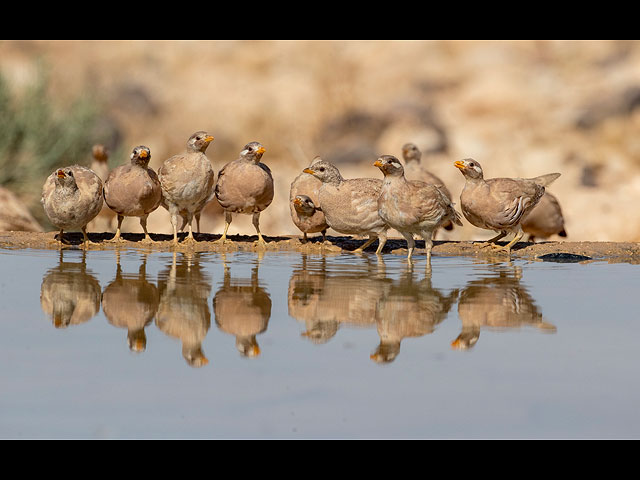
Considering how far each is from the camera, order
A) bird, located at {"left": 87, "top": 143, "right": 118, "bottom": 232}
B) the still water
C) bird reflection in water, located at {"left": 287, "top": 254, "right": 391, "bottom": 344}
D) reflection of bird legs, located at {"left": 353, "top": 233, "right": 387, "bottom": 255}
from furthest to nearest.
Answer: bird, located at {"left": 87, "top": 143, "right": 118, "bottom": 232}, reflection of bird legs, located at {"left": 353, "top": 233, "right": 387, "bottom": 255}, bird reflection in water, located at {"left": 287, "top": 254, "right": 391, "bottom": 344}, the still water

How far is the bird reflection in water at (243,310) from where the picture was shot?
258 inches

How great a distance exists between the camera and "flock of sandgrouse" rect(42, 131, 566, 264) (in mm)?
11633

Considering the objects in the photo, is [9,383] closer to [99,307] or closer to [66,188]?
[99,307]

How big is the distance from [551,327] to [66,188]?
699cm

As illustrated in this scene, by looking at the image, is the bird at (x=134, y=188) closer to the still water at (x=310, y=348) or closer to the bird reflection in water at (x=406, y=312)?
the still water at (x=310, y=348)

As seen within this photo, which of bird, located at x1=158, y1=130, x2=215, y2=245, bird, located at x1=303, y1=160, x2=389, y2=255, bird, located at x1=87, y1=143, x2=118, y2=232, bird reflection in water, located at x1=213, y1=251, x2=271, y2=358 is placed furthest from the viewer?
bird, located at x1=87, y1=143, x2=118, y2=232

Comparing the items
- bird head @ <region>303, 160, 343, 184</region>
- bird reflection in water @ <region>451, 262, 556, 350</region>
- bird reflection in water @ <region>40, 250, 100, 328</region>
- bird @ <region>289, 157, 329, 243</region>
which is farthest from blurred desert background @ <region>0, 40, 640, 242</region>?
bird reflection in water @ <region>451, 262, 556, 350</region>

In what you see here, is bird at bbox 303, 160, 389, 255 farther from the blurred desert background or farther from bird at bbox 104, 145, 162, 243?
the blurred desert background

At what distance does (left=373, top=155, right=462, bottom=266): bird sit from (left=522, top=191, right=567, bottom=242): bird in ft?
12.5

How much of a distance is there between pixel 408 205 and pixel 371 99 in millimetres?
Answer: 21599

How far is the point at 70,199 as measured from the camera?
1216cm

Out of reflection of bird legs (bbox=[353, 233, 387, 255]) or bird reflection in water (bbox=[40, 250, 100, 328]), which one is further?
reflection of bird legs (bbox=[353, 233, 387, 255])

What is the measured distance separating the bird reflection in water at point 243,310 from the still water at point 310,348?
0.02 metres

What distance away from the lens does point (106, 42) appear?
3616 centimetres
